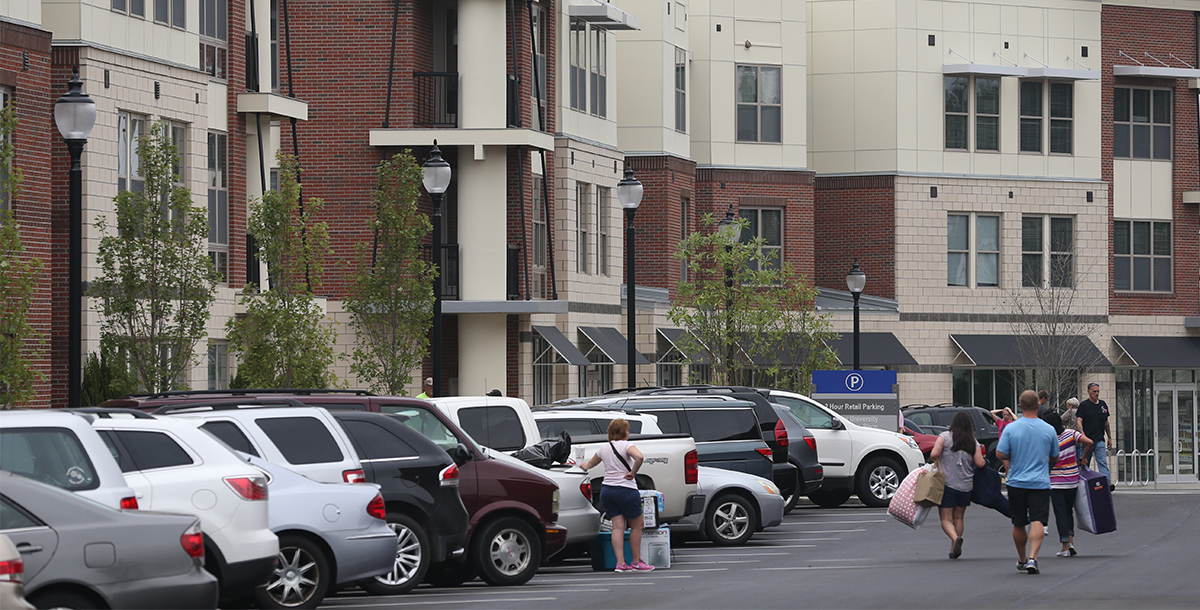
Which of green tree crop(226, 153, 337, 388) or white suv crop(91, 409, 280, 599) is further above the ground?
green tree crop(226, 153, 337, 388)

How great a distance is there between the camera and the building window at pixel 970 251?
45.2 meters

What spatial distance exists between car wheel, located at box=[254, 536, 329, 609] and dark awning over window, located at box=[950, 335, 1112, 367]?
3228cm

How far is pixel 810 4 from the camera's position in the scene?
150ft

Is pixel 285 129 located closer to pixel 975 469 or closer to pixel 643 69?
pixel 643 69

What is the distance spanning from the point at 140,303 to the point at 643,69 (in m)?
20.5

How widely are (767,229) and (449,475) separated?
29.5m

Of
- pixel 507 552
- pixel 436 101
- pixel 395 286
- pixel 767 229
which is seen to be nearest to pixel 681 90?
pixel 767 229

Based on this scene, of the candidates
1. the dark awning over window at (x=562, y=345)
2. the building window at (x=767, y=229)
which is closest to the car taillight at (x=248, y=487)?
the dark awning over window at (x=562, y=345)

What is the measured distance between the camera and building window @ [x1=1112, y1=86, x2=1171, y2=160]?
46.3 meters

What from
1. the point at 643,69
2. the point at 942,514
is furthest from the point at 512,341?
the point at 942,514

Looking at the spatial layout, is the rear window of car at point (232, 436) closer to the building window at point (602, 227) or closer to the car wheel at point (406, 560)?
the car wheel at point (406, 560)

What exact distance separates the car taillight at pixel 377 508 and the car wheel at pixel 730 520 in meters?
7.78

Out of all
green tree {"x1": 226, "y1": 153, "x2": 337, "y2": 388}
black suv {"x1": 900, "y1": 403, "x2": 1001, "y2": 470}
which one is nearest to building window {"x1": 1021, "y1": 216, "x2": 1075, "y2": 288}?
black suv {"x1": 900, "y1": 403, "x2": 1001, "y2": 470}

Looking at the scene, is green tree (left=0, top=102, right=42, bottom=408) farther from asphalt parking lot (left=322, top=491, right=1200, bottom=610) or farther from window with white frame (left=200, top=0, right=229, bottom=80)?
window with white frame (left=200, top=0, right=229, bottom=80)
